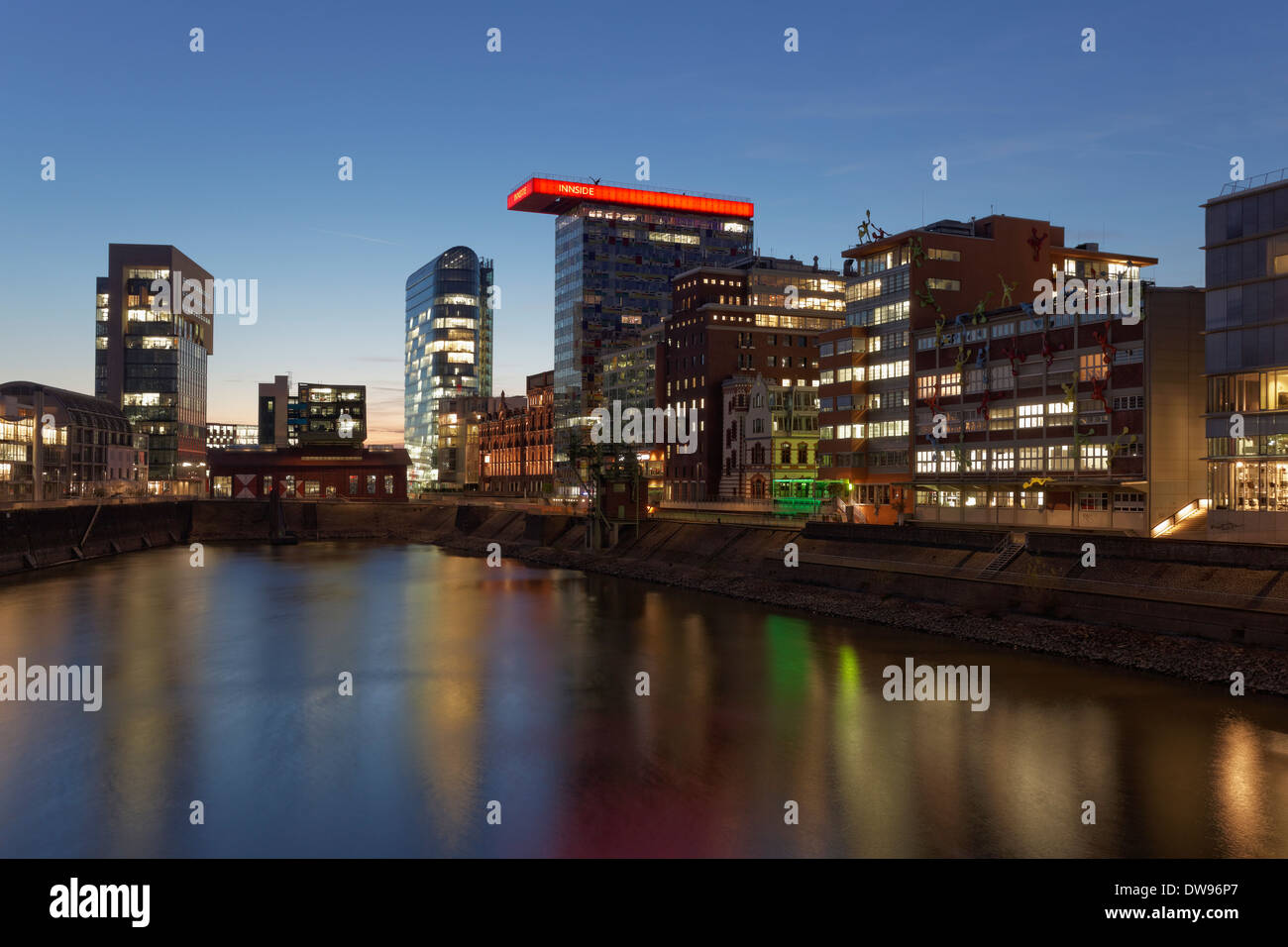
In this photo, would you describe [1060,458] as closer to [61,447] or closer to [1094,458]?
[1094,458]

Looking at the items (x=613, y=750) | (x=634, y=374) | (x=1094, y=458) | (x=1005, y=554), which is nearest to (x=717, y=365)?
(x=634, y=374)

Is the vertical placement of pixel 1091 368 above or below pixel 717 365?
below

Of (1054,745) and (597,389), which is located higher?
(597,389)

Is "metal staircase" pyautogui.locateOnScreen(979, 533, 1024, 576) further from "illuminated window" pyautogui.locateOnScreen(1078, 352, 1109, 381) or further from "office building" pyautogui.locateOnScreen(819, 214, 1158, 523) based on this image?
"office building" pyautogui.locateOnScreen(819, 214, 1158, 523)

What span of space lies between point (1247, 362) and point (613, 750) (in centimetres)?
4331

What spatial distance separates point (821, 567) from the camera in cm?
6606

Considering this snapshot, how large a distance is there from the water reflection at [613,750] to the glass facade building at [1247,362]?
18102mm

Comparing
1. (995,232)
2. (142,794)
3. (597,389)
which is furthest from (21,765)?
(597,389)

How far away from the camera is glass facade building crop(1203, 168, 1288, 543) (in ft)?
162

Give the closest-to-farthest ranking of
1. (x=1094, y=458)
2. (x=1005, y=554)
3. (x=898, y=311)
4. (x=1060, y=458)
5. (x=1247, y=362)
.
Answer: (x=1247, y=362)
(x=1005, y=554)
(x=1094, y=458)
(x=1060, y=458)
(x=898, y=311)

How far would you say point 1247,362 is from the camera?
167 ft
